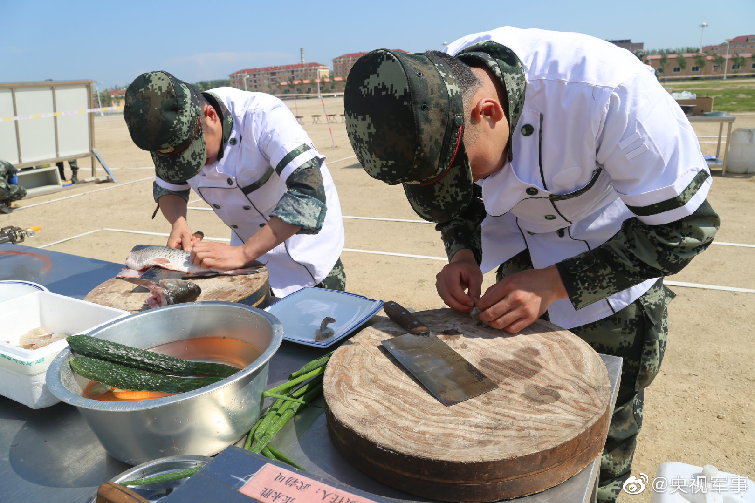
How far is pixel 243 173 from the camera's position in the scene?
2.62 m

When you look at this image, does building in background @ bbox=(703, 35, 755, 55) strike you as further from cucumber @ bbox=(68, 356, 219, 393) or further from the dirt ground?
cucumber @ bbox=(68, 356, 219, 393)

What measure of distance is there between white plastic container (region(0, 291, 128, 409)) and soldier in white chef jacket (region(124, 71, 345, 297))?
642 mm

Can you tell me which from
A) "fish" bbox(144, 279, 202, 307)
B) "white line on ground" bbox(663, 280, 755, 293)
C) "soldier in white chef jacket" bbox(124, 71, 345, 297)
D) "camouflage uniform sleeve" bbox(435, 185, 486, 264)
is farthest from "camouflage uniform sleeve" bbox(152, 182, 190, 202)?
"white line on ground" bbox(663, 280, 755, 293)

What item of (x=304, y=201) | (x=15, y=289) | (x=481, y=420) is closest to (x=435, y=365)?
(x=481, y=420)

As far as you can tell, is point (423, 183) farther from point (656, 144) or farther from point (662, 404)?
point (662, 404)

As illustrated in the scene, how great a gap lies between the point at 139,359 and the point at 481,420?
785 millimetres

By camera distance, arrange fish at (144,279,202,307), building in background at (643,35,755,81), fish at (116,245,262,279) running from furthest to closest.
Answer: building in background at (643,35,755,81)
fish at (116,245,262,279)
fish at (144,279,202,307)

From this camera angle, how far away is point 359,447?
113 centimetres

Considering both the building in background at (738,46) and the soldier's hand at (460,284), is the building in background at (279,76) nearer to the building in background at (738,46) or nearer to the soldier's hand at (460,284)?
the building in background at (738,46)

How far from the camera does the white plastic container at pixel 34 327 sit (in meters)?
1.32

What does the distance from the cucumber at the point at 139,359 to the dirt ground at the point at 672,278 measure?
239cm

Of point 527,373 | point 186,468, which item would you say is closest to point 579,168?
point 527,373

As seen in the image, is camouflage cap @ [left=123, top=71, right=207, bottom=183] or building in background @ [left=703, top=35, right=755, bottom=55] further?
building in background @ [left=703, top=35, right=755, bottom=55]

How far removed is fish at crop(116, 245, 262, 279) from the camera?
2.26 metres
